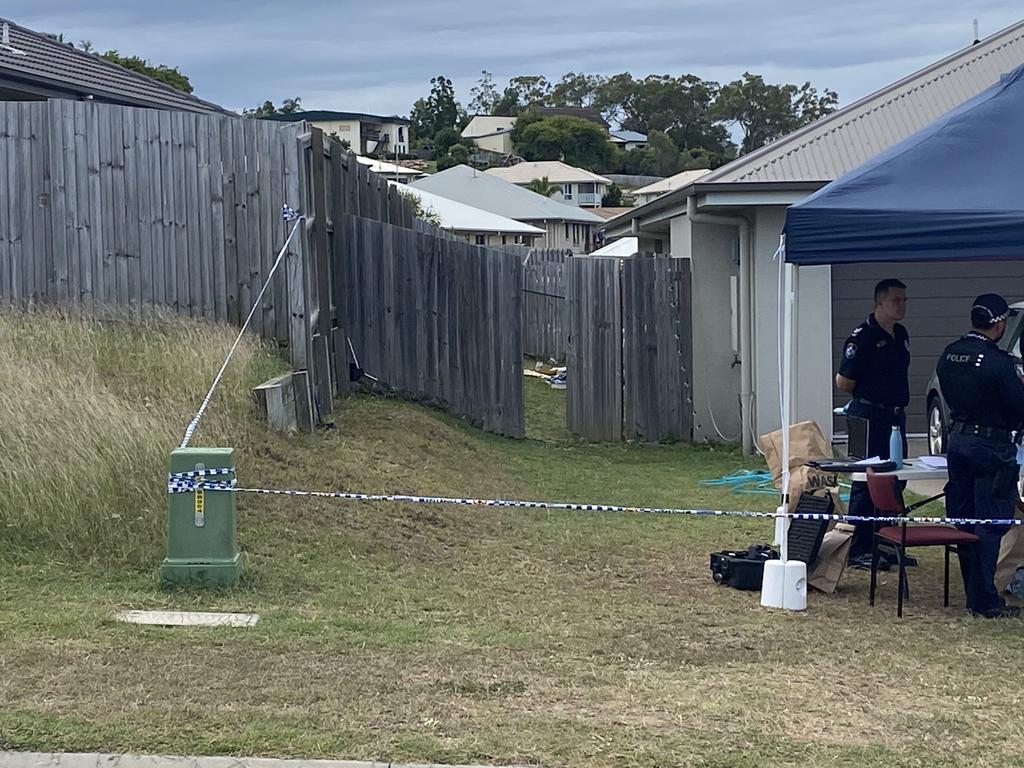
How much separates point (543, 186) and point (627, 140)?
37.5m

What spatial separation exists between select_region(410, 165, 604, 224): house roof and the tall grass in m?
44.3

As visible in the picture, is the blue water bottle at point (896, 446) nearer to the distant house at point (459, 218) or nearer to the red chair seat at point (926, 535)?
the red chair seat at point (926, 535)

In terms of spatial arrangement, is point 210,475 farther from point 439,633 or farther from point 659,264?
point 659,264

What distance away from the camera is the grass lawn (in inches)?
205

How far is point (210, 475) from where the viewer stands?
7.40m

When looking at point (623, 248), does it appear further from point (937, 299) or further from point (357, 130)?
point (357, 130)

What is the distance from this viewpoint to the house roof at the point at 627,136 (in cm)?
11331

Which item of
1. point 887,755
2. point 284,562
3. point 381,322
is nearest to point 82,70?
point 381,322

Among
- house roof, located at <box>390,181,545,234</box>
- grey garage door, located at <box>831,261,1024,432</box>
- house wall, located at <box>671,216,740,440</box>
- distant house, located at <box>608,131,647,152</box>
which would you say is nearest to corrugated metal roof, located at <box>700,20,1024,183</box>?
house wall, located at <box>671,216,740,440</box>

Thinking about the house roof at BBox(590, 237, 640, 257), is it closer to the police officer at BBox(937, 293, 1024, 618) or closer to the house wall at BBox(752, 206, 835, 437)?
the house wall at BBox(752, 206, 835, 437)

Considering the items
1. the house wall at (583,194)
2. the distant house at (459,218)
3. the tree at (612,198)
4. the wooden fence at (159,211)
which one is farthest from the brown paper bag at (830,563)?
the tree at (612,198)

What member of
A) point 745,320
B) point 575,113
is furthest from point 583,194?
point 745,320

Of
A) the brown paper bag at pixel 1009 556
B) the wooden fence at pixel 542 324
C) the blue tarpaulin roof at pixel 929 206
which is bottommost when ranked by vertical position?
the brown paper bag at pixel 1009 556

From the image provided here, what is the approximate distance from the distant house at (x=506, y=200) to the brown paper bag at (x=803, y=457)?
151ft
